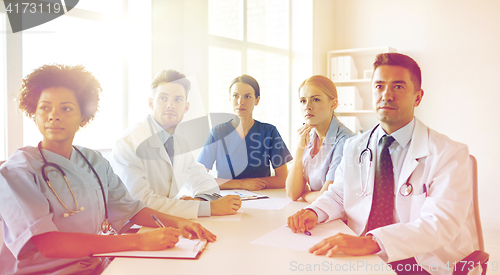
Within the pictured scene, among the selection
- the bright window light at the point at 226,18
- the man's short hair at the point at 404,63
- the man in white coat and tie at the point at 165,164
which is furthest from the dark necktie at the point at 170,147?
the bright window light at the point at 226,18

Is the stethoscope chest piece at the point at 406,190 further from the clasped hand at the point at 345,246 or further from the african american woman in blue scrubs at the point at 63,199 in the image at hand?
the african american woman in blue scrubs at the point at 63,199

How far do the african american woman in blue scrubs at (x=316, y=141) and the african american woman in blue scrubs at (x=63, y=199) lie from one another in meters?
0.92

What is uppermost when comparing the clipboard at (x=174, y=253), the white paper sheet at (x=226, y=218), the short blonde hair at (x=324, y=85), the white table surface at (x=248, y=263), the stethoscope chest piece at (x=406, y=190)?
the short blonde hair at (x=324, y=85)

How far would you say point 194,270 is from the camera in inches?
41.9

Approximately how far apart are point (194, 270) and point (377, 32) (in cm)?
480

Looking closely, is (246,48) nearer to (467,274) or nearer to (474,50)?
(474,50)

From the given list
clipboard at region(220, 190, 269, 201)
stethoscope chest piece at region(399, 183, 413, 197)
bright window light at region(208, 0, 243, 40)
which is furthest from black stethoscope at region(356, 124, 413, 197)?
bright window light at region(208, 0, 243, 40)

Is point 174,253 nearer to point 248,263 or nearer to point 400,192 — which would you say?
point 248,263

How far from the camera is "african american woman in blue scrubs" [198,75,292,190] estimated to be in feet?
9.16

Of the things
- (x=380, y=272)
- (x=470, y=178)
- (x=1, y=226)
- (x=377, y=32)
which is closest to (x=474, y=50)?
(x=377, y=32)

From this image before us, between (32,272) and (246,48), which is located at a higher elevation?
(246,48)

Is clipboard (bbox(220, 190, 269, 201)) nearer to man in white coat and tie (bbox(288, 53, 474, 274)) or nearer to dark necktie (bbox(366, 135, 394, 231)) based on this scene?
man in white coat and tie (bbox(288, 53, 474, 274))

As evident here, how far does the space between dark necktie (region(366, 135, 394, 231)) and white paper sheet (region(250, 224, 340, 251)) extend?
Answer: 0.72 ft

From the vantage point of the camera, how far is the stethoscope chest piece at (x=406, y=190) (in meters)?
1.49
